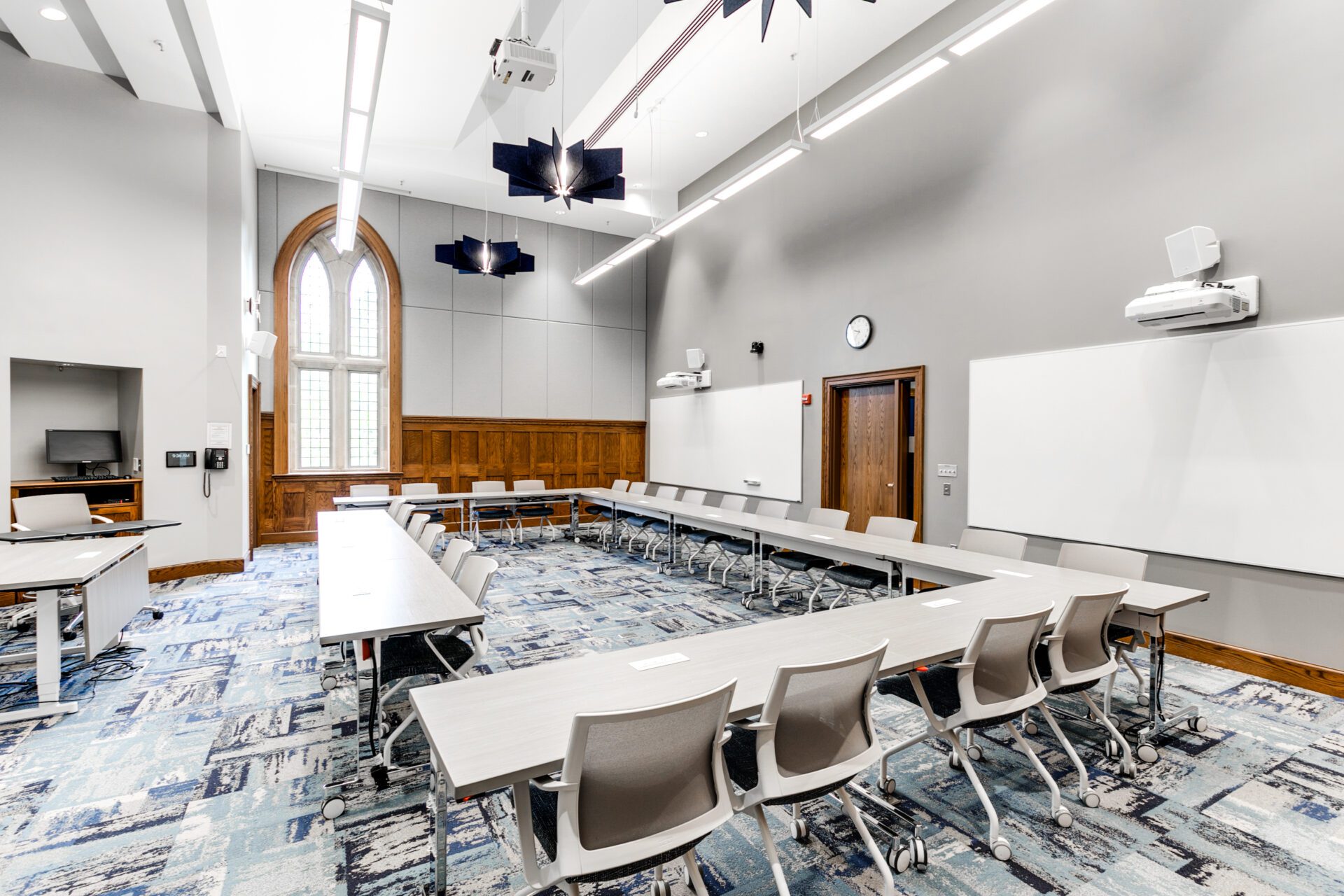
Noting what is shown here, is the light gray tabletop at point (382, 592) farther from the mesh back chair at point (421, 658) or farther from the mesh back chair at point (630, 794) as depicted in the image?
the mesh back chair at point (630, 794)

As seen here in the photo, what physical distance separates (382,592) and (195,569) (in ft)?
15.4

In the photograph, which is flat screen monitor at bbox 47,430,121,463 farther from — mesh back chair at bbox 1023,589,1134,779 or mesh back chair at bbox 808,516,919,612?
mesh back chair at bbox 1023,589,1134,779

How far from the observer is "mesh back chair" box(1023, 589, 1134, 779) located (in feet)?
8.32

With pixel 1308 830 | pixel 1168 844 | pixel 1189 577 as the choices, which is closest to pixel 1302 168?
pixel 1189 577

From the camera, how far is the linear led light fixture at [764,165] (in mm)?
4941

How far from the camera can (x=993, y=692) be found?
2.35 metres

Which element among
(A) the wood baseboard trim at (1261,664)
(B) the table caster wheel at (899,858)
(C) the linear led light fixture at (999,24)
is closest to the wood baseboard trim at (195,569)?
(B) the table caster wheel at (899,858)

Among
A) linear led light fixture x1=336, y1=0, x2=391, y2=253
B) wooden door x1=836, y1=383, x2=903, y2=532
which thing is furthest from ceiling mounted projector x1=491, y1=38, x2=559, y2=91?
wooden door x1=836, y1=383, x2=903, y2=532

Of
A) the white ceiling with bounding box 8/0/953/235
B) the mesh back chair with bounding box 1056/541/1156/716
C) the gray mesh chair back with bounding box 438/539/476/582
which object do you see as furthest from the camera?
the white ceiling with bounding box 8/0/953/235

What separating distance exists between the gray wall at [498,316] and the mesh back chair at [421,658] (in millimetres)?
6847

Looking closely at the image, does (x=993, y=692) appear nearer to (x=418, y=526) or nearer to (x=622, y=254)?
(x=418, y=526)

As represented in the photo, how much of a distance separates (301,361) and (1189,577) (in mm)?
10226

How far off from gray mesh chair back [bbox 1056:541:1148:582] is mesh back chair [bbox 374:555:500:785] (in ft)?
11.7

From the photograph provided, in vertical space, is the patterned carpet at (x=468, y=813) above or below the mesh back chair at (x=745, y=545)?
below
